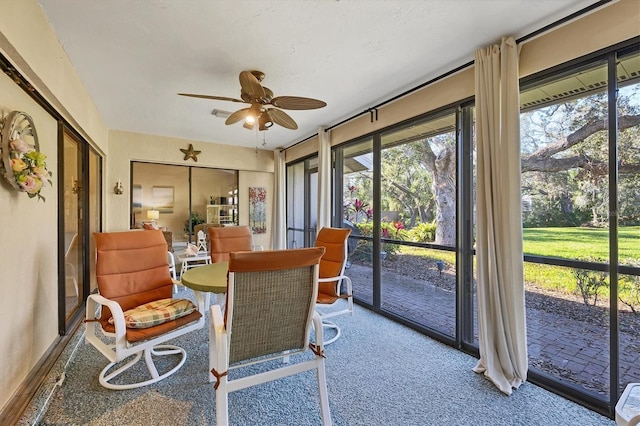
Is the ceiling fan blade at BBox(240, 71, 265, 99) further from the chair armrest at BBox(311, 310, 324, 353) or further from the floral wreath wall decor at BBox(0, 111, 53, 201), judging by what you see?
the chair armrest at BBox(311, 310, 324, 353)

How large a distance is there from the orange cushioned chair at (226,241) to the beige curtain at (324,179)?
125 cm

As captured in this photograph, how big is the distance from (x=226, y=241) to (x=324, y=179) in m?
1.77

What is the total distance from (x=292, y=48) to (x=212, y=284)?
1.98 metres

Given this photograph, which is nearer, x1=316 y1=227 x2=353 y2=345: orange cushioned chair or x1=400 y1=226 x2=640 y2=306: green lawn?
x1=400 y1=226 x2=640 y2=306: green lawn

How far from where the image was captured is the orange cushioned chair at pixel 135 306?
1.83 meters

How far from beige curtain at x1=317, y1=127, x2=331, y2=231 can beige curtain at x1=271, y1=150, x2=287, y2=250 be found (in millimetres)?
1576

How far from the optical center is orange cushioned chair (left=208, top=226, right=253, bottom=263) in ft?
10.8

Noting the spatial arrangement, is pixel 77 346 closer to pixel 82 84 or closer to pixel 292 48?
pixel 82 84

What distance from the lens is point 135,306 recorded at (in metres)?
2.26

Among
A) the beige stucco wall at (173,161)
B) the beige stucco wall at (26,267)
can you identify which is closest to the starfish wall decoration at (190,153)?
the beige stucco wall at (173,161)

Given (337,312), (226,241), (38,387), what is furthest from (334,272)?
(38,387)

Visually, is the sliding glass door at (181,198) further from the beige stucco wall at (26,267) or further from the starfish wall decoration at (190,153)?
the beige stucco wall at (26,267)

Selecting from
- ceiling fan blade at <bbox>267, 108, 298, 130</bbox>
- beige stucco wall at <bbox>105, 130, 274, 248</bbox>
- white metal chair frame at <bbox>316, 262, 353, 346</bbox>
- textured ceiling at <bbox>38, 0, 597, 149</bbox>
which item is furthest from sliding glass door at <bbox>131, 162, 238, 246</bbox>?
white metal chair frame at <bbox>316, 262, 353, 346</bbox>

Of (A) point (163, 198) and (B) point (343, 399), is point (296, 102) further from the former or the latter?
(A) point (163, 198)
